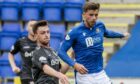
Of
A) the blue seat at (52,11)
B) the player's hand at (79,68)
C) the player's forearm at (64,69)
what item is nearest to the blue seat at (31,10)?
the blue seat at (52,11)

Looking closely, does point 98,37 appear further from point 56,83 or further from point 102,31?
point 56,83

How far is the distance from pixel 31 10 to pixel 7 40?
3.31 ft

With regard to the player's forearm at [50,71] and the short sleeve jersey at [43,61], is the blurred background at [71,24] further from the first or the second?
the player's forearm at [50,71]

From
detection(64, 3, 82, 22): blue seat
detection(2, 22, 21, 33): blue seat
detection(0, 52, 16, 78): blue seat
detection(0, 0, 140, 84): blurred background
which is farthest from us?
detection(2, 22, 21, 33): blue seat

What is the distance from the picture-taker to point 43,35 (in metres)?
6.27

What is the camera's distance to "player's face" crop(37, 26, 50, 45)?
20.5 feet

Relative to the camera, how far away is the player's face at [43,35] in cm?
625

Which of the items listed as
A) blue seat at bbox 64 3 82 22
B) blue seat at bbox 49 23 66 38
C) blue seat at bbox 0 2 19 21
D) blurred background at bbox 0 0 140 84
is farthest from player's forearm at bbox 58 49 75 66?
blue seat at bbox 0 2 19 21

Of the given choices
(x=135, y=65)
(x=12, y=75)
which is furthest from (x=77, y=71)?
(x=12, y=75)

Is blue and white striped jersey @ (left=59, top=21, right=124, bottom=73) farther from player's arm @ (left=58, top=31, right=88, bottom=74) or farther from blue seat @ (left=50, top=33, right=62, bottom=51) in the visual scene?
blue seat @ (left=50, top=33, right=62, bottom=51)

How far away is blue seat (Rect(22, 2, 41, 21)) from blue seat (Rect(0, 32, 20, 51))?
2.48 ft

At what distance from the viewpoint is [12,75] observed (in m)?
13.2

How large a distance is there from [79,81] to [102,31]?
2.30ft

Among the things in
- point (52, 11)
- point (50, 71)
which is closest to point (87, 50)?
point (50, 71)
